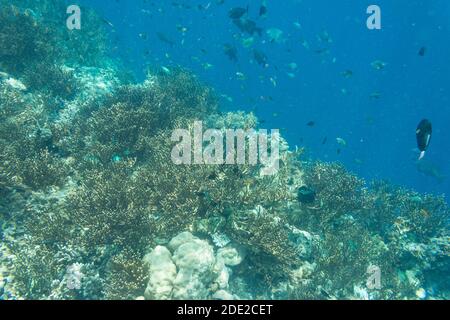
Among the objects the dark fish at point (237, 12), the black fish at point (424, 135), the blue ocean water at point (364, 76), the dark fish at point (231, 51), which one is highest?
the blue ocean water at point (364, 76)

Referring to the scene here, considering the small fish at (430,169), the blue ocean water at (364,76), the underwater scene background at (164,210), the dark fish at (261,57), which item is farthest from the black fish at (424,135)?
the blue ocean water at (364,76)

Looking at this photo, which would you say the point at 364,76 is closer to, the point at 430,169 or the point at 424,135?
the point at 430,169

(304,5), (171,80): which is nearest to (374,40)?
(304,5)

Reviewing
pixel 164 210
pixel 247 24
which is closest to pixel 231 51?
pixel 247 24

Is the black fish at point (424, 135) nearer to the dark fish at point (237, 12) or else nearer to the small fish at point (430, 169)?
the dark fish at point (237, 12)

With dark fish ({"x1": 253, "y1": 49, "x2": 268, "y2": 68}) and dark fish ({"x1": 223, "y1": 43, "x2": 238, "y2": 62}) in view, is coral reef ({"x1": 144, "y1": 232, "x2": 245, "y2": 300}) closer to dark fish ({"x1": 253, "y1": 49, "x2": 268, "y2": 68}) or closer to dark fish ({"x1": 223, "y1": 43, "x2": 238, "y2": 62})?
dark fish ({"x1": 253, "y1": 49, "x2": 268, "y2": 68})

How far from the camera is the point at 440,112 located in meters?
100

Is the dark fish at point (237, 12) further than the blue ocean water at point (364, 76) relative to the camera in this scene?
No

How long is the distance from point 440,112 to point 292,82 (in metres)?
51.9

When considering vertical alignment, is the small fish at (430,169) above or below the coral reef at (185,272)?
above

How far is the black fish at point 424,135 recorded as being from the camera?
4.86m

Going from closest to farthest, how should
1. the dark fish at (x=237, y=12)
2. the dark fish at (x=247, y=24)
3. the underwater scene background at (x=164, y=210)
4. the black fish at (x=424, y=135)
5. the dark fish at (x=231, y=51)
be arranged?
the black fish at (x=424, y=135)
the underwater scene background at (x=164, y=210)
the dark fish at (x=237, y=12)
the dark fish at (x=247, y=24)
the dark fish at (x=231, y=51)

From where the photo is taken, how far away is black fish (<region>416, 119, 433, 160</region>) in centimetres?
486

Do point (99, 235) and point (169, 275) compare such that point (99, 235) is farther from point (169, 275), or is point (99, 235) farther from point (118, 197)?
point (169, 275)
